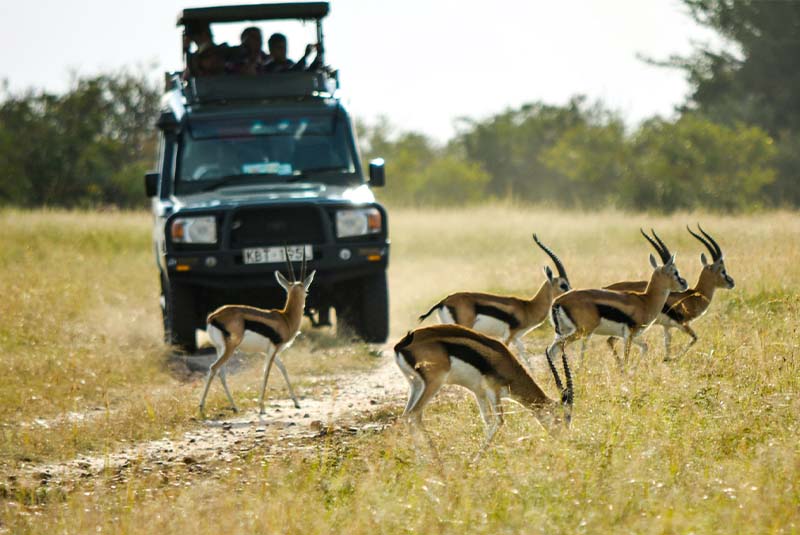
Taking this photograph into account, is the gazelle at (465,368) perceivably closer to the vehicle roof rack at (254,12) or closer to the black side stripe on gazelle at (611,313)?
the black side stripe on gazelle at (611,313)

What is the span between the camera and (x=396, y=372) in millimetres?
10906

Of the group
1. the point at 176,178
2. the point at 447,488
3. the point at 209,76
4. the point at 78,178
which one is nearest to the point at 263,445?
the point at 447,488

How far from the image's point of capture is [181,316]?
38.9 feet

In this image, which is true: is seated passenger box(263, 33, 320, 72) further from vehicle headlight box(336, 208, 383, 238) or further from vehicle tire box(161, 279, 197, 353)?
vehicle tire box(161, 279, 197, 353)

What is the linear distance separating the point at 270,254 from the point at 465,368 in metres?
4.91

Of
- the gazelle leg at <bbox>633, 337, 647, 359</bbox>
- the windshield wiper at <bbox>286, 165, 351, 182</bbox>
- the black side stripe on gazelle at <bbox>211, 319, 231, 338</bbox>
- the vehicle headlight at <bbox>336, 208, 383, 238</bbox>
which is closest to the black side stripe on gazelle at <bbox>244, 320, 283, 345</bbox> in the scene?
the black side stripe on gazelle at <bbox>211, 319, 231, 338</bbox>

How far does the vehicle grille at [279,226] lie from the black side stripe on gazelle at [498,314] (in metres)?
2.26

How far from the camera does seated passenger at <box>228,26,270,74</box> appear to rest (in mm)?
13484

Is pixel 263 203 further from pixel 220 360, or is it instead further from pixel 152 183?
pixel 220 360

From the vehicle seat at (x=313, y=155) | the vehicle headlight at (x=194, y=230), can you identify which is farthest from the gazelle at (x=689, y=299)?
the vehicle headlight at (x=194, y=230)

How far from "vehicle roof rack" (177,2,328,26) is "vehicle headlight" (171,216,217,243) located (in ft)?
9.54

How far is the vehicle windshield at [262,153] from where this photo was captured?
476 inches

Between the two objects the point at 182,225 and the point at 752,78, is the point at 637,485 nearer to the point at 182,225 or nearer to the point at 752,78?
the point at 182,225

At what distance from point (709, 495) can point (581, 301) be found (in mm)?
3395
